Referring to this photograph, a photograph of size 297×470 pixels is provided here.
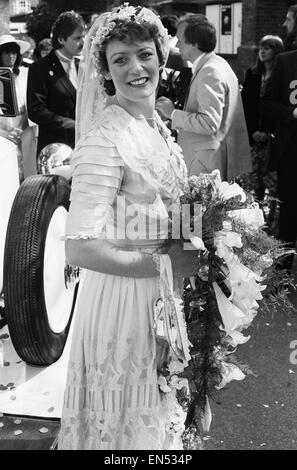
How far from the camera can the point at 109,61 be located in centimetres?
192

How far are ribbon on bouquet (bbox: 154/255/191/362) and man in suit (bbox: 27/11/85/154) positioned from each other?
3.38 m

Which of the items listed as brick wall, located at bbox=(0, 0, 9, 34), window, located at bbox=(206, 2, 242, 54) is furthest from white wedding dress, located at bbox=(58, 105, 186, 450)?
window, located at bbox=(206, 2, 242, 54)

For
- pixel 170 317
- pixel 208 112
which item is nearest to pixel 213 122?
pixel 208 112

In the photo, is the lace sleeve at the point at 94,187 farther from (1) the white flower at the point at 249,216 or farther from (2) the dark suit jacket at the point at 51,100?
(2) the dark suit jacket at the point at 51,100

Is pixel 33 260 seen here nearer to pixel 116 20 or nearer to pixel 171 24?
pixel 116 20

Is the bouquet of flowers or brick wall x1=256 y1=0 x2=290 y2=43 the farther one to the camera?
brick wall x1=256 y1=0 x2=290 y2=43

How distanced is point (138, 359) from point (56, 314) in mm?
1481

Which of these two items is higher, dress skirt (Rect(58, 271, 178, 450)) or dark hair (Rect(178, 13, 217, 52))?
dark hair (Rect(178, 13, 217, 52))

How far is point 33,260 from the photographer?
9.97 feet

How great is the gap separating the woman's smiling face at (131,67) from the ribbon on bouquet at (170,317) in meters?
0.52

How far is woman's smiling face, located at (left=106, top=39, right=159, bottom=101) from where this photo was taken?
6.22ft

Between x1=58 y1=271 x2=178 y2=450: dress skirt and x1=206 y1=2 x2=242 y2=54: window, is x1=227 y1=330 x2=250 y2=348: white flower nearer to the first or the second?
x1=58 y1=271 x2=178 y2=450: dress skirt

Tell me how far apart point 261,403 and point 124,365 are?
1.51 meters

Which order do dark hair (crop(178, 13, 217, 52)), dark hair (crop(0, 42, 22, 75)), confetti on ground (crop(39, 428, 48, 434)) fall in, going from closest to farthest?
1. confetti on ground (crop(39, 428, 48, 434))
2. dark hair (crop(178, 13, 217, 52))
3. dark hair (crop(0, 42, 22, 75))
